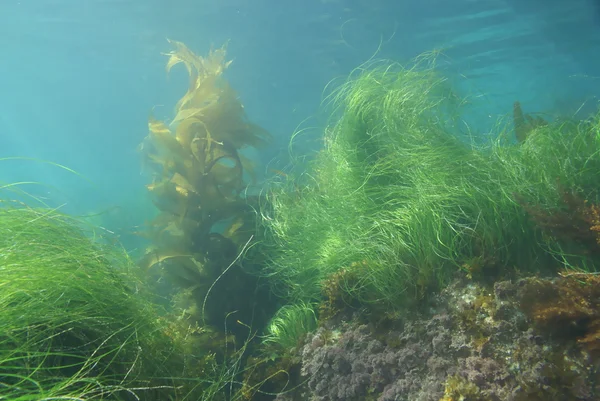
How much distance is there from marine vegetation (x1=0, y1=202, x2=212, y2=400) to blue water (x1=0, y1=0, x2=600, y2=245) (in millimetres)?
4768

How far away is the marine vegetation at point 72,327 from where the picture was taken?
2203 millimetres

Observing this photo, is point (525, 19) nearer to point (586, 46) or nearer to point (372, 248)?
point (586, 46)

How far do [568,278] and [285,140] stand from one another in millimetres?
19910

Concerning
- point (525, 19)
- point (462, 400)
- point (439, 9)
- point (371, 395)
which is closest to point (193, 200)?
point (371, 395)

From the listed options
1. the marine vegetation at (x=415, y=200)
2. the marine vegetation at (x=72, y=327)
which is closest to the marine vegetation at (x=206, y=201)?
the marine vegetation at (x=415, y=200)

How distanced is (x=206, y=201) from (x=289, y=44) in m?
19.9

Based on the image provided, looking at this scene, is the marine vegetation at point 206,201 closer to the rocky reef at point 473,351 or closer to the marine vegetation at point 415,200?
the marine vegetation at point 415,200

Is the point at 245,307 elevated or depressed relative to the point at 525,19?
depressed

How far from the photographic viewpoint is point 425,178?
379 cm

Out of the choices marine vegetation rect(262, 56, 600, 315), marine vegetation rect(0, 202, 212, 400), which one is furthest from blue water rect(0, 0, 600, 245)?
marine vegetation rect(0, 202, 212, 400)

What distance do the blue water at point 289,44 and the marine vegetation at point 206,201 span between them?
90.8 inches

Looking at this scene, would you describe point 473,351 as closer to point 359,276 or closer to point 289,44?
point 359,276

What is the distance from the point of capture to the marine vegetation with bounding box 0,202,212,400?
220 cm

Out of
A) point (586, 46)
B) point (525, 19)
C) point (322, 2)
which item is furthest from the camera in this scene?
point (586, 46)
